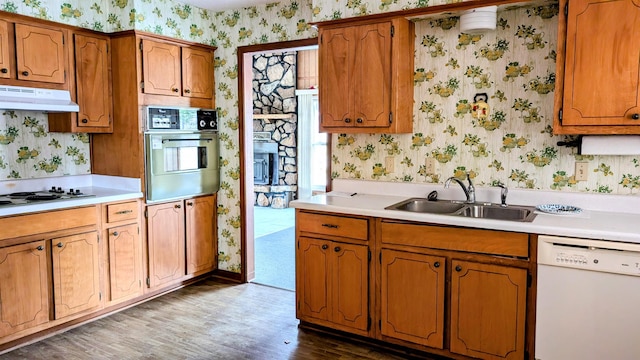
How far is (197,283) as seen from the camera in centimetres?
445

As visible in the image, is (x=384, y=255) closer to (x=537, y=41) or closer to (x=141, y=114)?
(x=537, y=41)

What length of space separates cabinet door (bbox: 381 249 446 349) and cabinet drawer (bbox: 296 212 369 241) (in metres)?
0.21

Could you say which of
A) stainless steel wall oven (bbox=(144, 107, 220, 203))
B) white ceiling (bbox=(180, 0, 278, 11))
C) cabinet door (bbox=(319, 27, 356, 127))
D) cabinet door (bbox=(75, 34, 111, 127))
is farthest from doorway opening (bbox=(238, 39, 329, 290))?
cabinet door (bbox=(319, 27, 356, 127))

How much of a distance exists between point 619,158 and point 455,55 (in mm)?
1216

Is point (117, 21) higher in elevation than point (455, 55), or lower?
higher

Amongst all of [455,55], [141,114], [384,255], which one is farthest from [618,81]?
[141,114]

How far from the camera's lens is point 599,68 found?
2609 millimetres

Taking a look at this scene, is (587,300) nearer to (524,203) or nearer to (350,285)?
(524,203)

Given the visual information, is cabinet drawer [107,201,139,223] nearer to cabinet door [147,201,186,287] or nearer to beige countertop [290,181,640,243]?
cabinet door [147,201,186,287]

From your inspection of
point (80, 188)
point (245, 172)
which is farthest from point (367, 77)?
point (80, 188)

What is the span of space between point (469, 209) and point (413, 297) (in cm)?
71

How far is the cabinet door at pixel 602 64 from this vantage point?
2.54 m

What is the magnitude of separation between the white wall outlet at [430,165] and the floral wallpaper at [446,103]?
0.9 inches

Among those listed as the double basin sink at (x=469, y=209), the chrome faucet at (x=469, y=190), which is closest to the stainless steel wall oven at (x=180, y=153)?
the double basin sink at (x=469, y=209)
